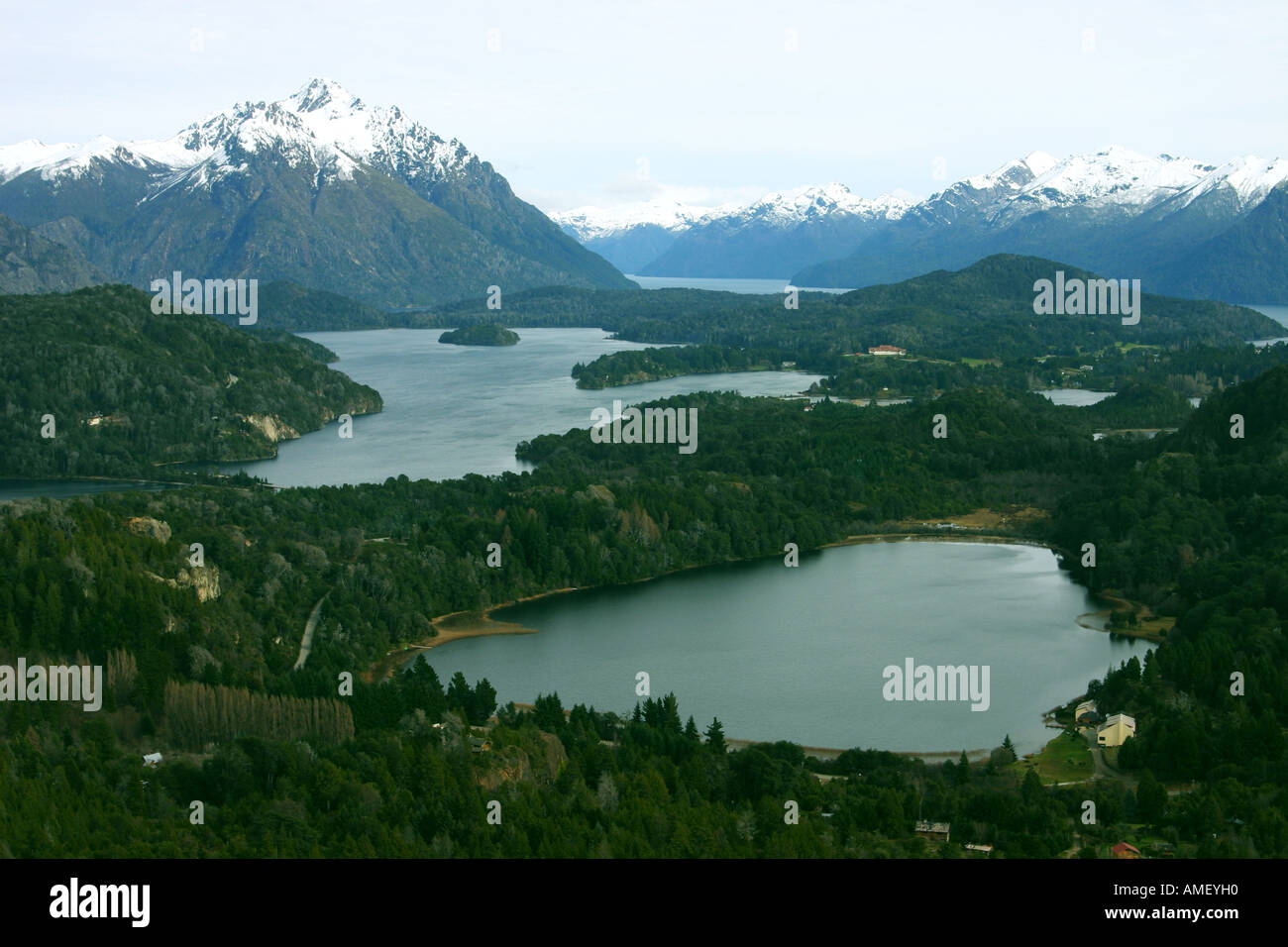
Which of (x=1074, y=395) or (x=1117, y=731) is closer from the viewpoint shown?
(x=1117, y=731)

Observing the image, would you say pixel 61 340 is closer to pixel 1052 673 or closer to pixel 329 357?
pixel 329 357

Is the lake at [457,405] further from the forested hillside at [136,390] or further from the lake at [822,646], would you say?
the lake at [822,646]

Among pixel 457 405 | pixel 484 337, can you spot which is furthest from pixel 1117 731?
pixel 484 337

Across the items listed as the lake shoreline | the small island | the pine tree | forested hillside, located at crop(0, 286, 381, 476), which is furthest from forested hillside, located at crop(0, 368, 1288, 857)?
the small island

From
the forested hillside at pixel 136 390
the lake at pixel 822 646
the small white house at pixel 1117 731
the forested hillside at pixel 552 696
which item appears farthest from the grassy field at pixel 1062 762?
the forested hillside at pixel 136 390

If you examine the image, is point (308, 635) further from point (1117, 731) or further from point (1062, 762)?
point (1117, 731)

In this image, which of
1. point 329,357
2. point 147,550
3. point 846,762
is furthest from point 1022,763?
point 329,357
